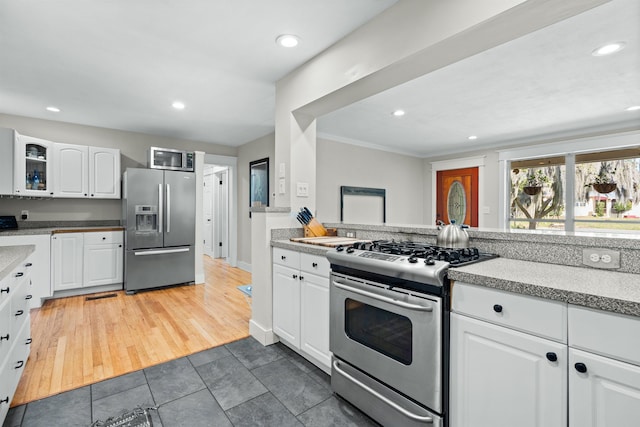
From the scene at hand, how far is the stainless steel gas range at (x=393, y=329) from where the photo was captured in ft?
4.35

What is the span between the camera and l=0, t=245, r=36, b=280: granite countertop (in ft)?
4.92

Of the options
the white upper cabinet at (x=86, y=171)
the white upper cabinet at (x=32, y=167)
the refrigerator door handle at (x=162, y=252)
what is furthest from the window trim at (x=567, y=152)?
the white upper cabinet at (x=32, y=167)

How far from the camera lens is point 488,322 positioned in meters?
Answer: 1.20

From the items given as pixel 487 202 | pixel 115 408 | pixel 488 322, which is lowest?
pixel 115 408

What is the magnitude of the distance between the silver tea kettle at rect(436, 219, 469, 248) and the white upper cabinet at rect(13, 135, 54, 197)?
185 inches

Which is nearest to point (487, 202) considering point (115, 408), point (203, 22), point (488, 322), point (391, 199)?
point (391, 199)

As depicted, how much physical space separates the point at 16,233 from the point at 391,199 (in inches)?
218

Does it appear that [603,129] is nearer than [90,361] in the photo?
No

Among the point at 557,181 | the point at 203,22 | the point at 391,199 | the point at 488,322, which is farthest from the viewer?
the point at 391,199

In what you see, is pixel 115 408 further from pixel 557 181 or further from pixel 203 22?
pixel 557 181

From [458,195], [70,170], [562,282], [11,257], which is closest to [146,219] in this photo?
[70,170]

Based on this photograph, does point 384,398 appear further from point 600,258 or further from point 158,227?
point 158,227

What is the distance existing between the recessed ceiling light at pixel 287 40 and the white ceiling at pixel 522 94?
1278 millimetres

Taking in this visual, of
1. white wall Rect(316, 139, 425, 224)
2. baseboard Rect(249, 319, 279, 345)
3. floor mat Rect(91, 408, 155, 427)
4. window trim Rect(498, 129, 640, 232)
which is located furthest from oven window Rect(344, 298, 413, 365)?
window trim Rect(498, 129, 640, 232)
